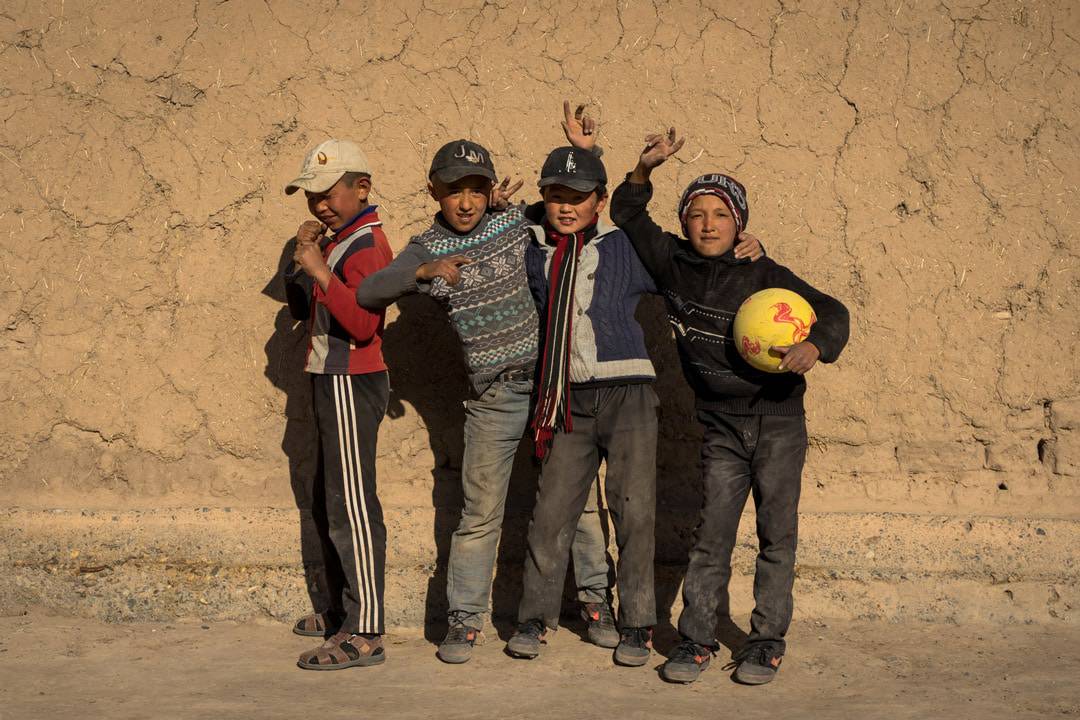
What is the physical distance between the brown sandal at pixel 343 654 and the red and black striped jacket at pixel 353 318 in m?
0.89

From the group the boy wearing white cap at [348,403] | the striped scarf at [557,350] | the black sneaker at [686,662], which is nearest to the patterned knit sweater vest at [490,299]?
the striped scarf at [557,350]

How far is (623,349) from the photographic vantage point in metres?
4.07

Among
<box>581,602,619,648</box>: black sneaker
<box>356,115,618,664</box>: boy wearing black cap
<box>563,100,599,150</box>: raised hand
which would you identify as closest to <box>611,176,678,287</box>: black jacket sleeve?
<box>563,100,599,150</box>: raised hand

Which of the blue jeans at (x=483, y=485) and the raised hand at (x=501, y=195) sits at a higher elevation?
the raised hand at (x=501, y=195)

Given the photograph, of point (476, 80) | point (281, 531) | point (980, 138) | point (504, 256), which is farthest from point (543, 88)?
point (281, 531)

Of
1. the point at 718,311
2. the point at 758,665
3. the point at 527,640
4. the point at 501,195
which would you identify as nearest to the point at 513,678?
the point at 527,640

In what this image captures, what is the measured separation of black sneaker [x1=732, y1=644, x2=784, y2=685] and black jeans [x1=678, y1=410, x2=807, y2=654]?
0.03 meters

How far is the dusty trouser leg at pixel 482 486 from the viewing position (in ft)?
13.8

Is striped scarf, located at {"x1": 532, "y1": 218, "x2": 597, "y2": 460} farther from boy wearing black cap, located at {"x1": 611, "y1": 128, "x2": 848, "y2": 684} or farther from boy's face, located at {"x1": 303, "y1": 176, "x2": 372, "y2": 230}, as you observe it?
boy's face, located at {"x1": 303, "y1": 176, "x2": 372, "y2": 230}

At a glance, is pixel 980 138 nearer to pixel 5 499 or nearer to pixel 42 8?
pixel 42 8

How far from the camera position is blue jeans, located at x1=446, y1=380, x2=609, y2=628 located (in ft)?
13.8

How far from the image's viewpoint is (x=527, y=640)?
13.5 feet

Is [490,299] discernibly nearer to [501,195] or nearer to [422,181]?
[501,195]

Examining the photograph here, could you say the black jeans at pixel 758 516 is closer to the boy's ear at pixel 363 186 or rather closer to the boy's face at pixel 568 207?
the boy's face at pixel 568 207
